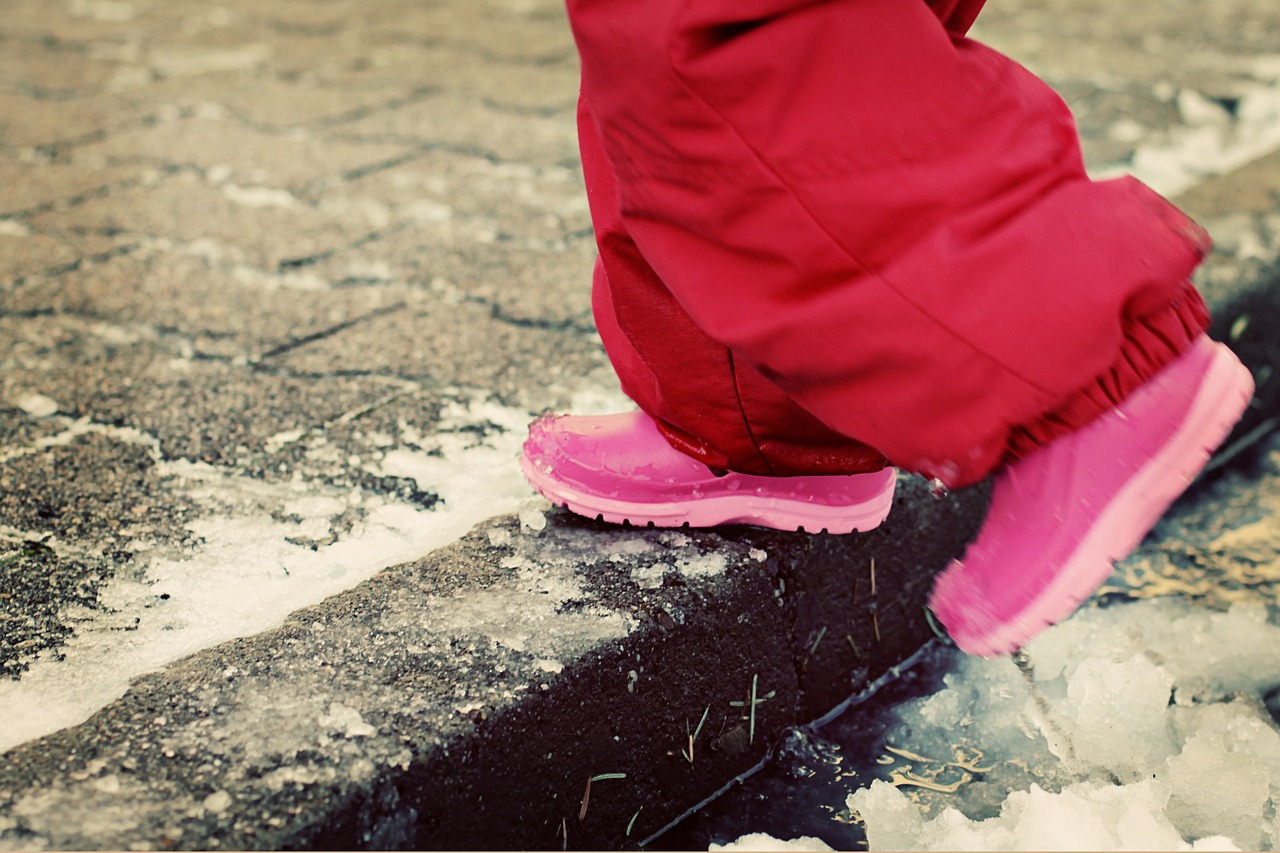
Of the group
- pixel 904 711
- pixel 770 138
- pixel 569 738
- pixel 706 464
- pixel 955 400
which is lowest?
pixel 904 711

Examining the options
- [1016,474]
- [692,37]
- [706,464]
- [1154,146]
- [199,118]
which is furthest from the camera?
[199,118]

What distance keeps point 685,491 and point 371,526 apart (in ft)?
1.00

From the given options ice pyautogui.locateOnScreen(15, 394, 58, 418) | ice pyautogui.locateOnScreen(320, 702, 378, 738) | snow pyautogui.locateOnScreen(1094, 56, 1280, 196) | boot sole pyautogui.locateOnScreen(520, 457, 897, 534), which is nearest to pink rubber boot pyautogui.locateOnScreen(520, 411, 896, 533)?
boot sole pyautogui.locateOnScreen(520, 457, 897, 534)

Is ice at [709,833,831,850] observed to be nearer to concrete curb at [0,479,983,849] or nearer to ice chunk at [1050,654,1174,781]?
concrete curb at [0,479,983,849]

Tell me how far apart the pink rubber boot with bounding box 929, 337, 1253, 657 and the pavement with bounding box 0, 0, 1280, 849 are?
251 millimetres

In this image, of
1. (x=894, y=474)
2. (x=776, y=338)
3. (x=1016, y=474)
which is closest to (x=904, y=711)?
(x=894, y=474)

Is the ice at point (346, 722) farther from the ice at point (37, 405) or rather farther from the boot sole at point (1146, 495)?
the ice at point (37, 405)

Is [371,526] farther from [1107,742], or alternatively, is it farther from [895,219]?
[1107,742]

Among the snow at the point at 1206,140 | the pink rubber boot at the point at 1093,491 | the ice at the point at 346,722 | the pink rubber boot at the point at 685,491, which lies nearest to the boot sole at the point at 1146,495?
the pink rubber boot at the point at 1093,491

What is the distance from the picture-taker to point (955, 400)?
864mm

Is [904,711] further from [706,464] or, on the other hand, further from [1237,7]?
[1237,7]

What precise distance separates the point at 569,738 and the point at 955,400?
399 mm

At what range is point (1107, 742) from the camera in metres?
1.11

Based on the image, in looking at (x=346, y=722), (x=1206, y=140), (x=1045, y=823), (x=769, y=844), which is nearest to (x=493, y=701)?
(x=346, y=722)
